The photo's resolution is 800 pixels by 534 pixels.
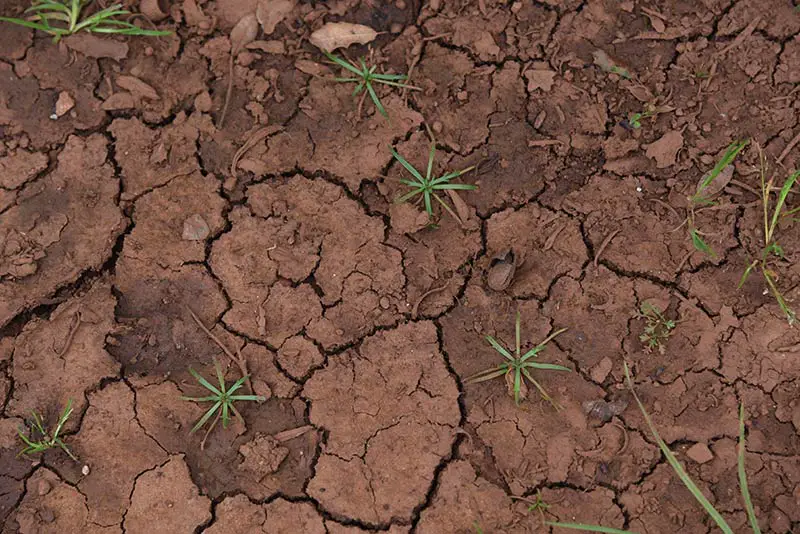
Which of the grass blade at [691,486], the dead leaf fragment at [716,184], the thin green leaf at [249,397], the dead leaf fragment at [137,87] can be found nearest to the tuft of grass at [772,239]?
the dead leaf fragment at [716,184]

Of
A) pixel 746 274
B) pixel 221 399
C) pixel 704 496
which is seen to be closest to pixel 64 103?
pixel 221 399

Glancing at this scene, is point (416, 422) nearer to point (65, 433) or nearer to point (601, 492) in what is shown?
point (601, 492)

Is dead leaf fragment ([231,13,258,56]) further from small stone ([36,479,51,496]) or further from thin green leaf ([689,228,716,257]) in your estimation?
thin green leaf ([689,228,716,257])

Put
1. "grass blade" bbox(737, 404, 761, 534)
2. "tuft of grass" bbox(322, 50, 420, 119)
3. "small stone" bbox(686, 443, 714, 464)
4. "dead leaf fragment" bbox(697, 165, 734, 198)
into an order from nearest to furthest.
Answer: "grass blade" bbox(737, 404, 761, 534)
"small stone" bbox(686, 443, 714, 464)
"dead leaf fragment" bbox(697, 165, 734, 198)
"tuft of grass" bbox(322, 50, 420, 119)

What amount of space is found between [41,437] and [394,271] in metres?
1.60

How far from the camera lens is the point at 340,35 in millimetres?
3236

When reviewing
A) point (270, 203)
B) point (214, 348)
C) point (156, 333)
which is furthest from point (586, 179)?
point (156, 333)

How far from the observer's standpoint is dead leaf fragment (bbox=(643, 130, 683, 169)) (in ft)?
10.1

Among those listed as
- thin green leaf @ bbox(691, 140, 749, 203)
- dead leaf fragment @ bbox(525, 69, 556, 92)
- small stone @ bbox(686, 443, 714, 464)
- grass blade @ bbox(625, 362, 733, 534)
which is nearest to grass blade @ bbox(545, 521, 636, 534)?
grass blade @ bbox(625, 362, 733, 534)

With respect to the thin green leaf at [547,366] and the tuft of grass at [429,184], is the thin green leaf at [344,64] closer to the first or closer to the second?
the tuft of grass at [429,184]

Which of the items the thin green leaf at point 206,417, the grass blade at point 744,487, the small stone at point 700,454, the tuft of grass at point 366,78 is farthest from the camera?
the tuft of grass at point 366,78

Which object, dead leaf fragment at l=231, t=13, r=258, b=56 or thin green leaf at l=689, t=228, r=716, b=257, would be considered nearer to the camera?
thin green leaf at l=689, t=228, r=716, b=257

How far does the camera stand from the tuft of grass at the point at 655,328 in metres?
2.92

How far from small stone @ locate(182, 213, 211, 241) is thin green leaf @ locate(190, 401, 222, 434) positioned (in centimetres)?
72
